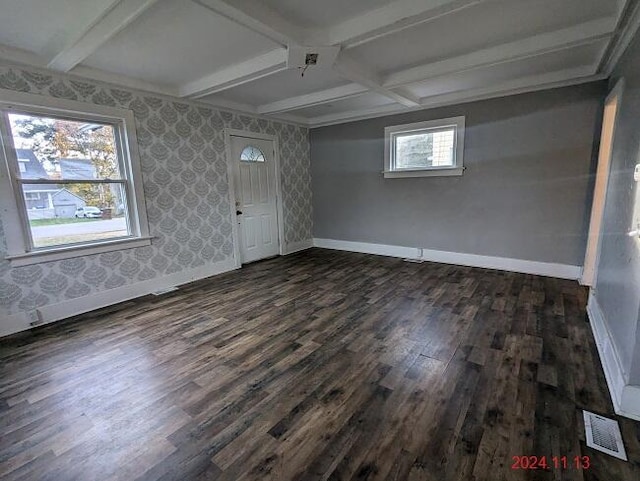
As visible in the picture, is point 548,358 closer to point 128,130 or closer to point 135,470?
point 135,470

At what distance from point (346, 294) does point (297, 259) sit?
1.93m

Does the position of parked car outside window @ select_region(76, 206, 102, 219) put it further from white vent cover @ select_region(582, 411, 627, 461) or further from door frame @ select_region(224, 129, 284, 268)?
white vent cover @ select_region(582, 411, 627, 461)

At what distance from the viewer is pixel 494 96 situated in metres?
4.10

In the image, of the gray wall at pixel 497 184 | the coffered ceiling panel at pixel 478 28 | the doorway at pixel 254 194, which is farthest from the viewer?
the doorway at pixel 254 194

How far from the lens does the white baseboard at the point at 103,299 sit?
2.93 metres

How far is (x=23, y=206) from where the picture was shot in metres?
2.92

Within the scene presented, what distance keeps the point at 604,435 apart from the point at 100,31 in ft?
13.3

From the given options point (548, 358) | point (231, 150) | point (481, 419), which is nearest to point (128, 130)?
point (231, 150)

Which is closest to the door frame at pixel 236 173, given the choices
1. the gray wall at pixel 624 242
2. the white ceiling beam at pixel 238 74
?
the white ceiling beam at pixel 238 74

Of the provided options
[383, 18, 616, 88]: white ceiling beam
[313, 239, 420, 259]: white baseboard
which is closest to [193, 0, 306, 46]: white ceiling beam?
[383, 18, 616, 88]: white ceiling beam

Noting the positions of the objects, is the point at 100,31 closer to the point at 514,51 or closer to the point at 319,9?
the point at 319,9

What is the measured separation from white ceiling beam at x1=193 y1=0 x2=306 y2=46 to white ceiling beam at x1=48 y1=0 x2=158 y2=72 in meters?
Answer: 0.40

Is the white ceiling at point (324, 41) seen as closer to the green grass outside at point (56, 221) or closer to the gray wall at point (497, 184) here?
the gray wall at point (497, 184)

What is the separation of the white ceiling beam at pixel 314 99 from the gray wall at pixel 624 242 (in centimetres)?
236
